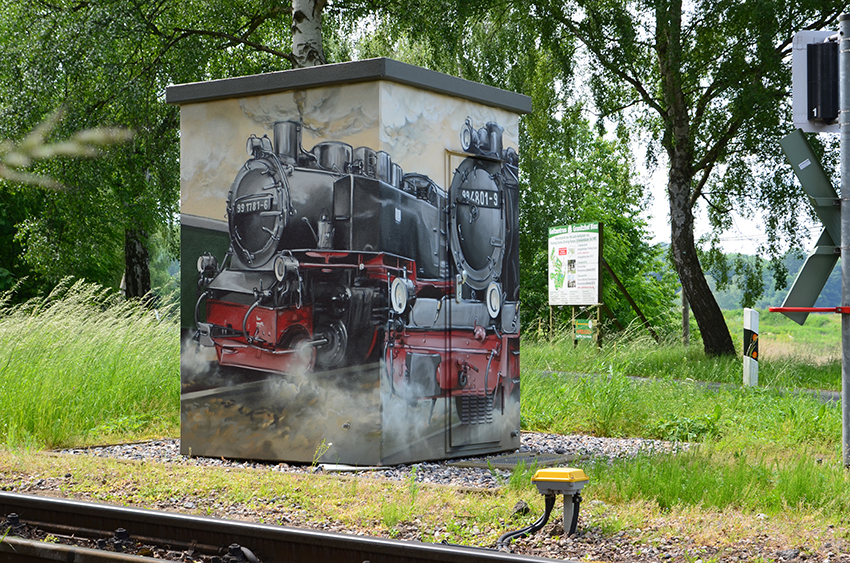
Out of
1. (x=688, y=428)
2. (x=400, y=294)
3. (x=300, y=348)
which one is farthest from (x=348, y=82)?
(x=688, y=428)

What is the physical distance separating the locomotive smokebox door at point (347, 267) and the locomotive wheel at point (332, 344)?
0.05ft

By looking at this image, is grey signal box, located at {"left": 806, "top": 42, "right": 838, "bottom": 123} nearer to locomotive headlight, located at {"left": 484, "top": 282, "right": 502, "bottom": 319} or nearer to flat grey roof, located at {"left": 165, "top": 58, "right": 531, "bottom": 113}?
flat grey roof, located at {"left": 165, "top": 58, "right": 531, "bottom": 113}

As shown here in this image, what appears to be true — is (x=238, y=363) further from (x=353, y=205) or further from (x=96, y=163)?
(x=96, y=163)

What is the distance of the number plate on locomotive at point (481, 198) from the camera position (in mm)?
8672

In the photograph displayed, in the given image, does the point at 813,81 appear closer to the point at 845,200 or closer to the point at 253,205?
the point at 845,200

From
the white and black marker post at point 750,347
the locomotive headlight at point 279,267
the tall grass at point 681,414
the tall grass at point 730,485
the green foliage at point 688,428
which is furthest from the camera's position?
the white and black marker post at point 750,347

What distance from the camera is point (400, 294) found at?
26.0 feet

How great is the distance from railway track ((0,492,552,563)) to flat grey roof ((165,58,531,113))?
4045 mm

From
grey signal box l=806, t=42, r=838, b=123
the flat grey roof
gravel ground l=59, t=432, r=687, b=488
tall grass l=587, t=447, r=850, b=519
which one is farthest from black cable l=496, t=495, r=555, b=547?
the flat grey roof

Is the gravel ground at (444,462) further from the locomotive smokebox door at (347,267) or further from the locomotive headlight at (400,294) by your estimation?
the locomotive headlight at (400,294)

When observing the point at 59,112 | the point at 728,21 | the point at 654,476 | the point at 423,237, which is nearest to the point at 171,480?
the point at 423,237

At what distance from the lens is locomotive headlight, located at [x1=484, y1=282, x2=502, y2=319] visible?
28.9 feet

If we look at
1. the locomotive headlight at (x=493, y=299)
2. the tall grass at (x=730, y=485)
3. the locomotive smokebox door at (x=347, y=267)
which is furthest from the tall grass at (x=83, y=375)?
the tall grass at (x=730, y=485)

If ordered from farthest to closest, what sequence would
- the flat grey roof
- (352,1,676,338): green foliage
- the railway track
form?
(352,1,676,338): green foliage → the flat grey roof → the railway track
